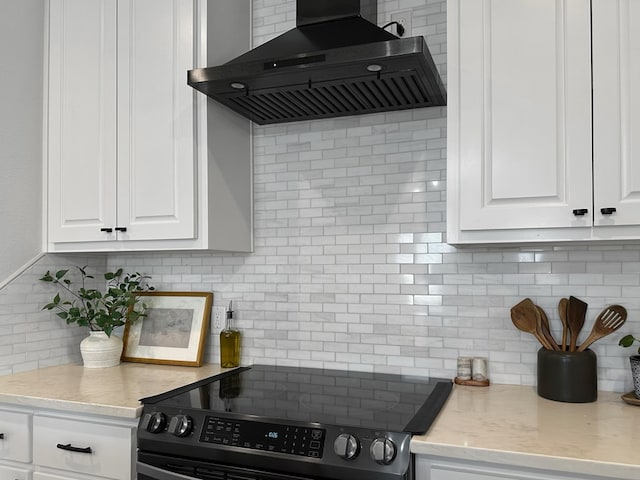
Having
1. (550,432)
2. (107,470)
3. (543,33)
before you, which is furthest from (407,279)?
(107,470)

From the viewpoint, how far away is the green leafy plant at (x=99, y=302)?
236cm

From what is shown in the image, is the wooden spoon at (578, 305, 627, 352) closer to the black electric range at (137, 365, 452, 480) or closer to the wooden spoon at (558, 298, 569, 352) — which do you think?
the wooden spoon at (558, 298, 569, 352)

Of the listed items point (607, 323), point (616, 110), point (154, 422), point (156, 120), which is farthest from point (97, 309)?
point (616, 110)

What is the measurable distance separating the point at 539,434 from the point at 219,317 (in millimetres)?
1468

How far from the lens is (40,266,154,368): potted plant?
2.35m

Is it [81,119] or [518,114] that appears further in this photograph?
[81,119]

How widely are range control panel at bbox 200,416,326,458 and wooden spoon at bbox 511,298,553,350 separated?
823 millimetres

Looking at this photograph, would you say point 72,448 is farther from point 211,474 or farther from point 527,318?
point 527,318

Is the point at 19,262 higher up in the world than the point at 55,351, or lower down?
higher up

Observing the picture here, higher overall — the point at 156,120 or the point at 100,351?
the point at 156,120

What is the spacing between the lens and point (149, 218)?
7.07ft

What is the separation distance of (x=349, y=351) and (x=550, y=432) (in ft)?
3.02

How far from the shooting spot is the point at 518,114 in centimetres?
165

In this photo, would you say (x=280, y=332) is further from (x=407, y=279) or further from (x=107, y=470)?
(x=107, y=470)
